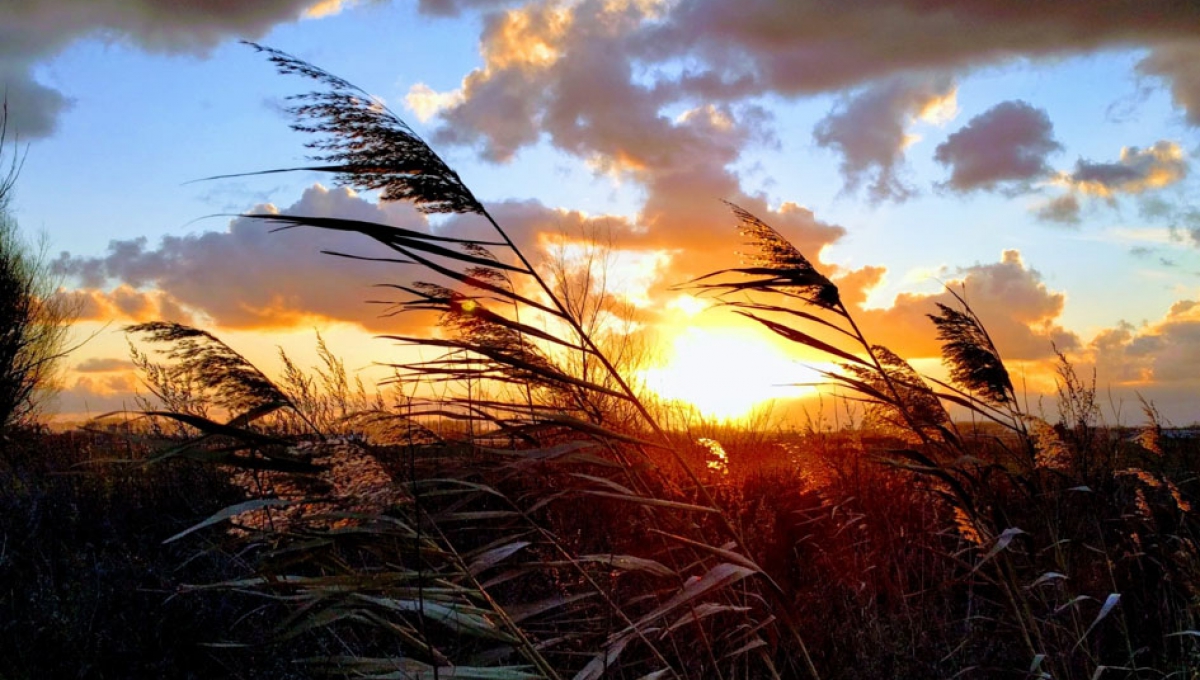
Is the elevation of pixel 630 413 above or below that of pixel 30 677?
above

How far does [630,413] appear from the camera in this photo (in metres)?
7.61

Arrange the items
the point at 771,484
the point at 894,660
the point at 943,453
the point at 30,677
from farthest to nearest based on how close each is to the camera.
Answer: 1. the point at 771,484
2. the point at 30,677
3. the point at 894,660
4. the point at 943,453

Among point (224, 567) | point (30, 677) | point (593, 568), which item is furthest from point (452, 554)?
point (224, 567)

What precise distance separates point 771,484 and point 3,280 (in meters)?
14.5

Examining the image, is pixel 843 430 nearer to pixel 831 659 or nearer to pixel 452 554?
pixel 831 659

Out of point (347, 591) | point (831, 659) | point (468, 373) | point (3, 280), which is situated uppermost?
point (3, 280)

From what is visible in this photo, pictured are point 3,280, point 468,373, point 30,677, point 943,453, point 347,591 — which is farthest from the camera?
point 3,280

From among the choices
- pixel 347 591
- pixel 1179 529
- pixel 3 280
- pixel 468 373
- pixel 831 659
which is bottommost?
pixel 831 659

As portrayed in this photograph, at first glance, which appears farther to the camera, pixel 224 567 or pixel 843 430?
pixel 843 430

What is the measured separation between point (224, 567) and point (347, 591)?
11.2 ft

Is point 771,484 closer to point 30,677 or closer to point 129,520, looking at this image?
point 30,677

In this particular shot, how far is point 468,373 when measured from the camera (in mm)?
2051

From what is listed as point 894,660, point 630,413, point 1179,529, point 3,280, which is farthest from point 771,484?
point 3,280

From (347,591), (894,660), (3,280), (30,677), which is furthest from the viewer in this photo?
(3,280)
